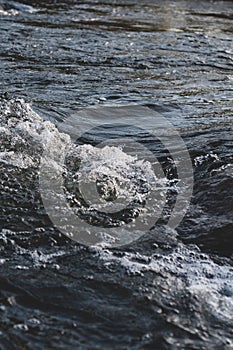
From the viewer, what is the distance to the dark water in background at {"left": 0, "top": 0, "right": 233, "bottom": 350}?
8.39 feet

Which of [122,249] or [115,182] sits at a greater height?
[115,182]

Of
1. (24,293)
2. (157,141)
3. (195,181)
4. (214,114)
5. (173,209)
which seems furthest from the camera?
(214,114)

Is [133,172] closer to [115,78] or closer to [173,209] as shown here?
[173,209]

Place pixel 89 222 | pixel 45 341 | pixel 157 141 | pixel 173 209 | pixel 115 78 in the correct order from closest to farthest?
pixel 45 341 → pixel 89 222 → pixel 173 209 → pixel 157 141 → pixel 115 78

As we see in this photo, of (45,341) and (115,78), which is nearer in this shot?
(45,341)

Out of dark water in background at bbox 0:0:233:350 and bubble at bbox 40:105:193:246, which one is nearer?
dark water in background at bbox 0:0:233:350

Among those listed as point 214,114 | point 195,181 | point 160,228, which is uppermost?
point 214,114

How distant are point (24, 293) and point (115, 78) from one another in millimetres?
3987

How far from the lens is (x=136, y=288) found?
9.20 feet

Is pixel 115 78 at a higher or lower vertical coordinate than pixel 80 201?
higher

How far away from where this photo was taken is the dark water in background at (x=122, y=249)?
2557mm

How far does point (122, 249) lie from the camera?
10.3ft

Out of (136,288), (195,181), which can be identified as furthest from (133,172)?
(136,288)

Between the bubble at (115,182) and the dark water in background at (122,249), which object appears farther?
the bubble at (115,182)
